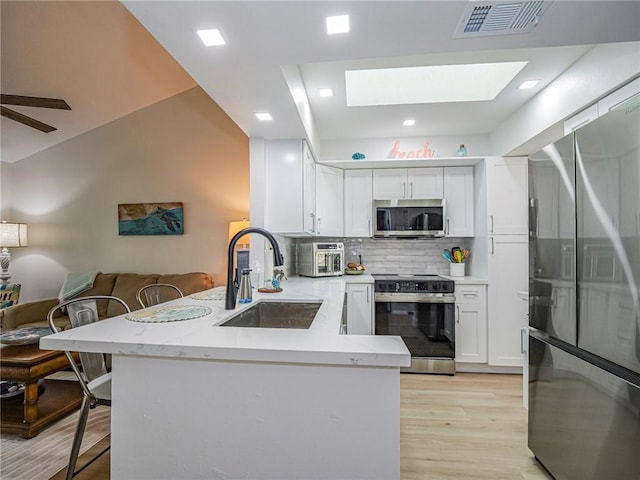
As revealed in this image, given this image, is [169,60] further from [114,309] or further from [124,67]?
[114,309]

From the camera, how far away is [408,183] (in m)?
3.73

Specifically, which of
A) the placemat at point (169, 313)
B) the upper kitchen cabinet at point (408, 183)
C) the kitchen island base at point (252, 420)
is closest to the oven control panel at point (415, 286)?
the upper kitchen cabinet at point (408, 183)

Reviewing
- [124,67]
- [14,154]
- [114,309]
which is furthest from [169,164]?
[14,154]

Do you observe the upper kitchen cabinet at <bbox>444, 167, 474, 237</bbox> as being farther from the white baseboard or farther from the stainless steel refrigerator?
the stainless steel refrigerator

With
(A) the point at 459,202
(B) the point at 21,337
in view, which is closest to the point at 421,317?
(A) the point at 459,202

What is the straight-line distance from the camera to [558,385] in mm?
1651

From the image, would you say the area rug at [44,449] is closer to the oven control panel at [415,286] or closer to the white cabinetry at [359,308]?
the white cabinetry at [359,308]

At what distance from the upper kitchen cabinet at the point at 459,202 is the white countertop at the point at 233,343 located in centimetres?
277

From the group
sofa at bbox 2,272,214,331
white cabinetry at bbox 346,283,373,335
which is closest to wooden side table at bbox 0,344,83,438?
sofa at bbox 2,272,214,331

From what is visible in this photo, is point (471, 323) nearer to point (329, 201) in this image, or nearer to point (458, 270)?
point (458, 270)

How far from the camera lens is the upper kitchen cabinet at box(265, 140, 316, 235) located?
9.44ft

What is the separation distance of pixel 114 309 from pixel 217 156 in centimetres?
216

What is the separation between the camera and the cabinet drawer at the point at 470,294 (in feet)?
10.9

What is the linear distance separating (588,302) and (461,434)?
132 cm
